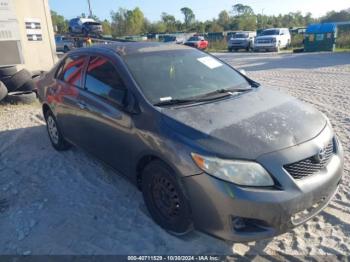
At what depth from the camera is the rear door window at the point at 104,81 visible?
10.9ft

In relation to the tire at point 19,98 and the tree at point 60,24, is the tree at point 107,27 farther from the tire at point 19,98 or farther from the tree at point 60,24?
the tire at point 19,98

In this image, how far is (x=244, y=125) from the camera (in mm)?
2807

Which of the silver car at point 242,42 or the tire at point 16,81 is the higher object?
the tire at point 16,81

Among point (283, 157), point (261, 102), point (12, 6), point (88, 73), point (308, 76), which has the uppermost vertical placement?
point (12, 6)

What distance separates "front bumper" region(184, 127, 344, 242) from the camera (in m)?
2.40

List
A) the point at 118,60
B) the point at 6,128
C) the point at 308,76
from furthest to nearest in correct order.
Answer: the point at 308,76 < the point at 6,128 < the point at 118,60

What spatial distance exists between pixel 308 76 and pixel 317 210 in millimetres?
9319

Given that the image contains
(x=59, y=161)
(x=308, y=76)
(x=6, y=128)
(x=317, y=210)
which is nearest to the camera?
(x=317, y=210)

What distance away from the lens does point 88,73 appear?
13.1ft

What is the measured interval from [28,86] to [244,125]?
7.31 metres

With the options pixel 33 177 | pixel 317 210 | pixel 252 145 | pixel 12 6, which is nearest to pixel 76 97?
pixel 33 177

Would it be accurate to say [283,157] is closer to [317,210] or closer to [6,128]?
[317,210]

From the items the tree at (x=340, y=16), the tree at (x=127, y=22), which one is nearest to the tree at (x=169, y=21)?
the tree at (x=127, y=22)

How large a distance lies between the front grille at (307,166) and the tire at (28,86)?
7.76 m
